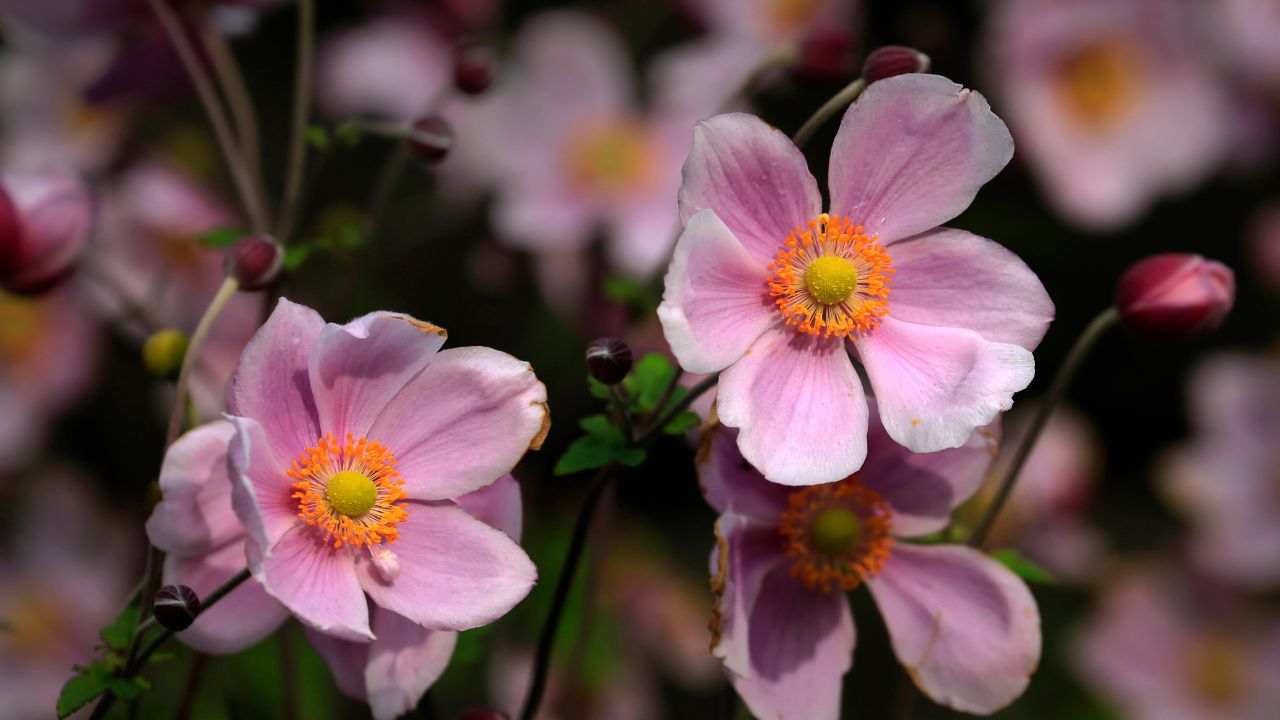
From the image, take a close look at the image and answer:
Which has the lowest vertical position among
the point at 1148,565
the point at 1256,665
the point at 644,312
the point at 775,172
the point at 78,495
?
the point at 1256,665

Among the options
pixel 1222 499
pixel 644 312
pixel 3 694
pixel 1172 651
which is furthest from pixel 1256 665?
pixel 3 694

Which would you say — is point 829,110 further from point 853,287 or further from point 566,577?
point 566,577

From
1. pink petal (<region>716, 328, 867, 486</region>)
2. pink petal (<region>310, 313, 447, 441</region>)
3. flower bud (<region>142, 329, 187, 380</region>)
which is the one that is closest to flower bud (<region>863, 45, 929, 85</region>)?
pink petal (<region>716, 328, 867, 486</region>)

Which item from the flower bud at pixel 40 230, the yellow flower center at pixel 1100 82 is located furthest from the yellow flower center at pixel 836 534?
the yellow flower center at pixel 1100 82

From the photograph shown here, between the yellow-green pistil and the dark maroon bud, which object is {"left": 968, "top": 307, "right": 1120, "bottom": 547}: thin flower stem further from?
the dark maroon bud

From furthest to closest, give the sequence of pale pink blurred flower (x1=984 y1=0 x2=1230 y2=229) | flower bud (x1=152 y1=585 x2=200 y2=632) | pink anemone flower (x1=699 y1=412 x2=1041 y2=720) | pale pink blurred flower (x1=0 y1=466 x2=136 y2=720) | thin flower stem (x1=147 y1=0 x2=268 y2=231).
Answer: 1. pale pink blurred flower (x1=984 y1=0 x2=1230 y2=229)
2. pale pink blurred flower (x1=0 y1=466 x2=136 y2=720)
3. thin flower stem (x1=147 y1=0 x2=268 y2=231)
4. pink anemone flower (x1=699 y1=412 x2=1041 y2=720)
5. flower bud (x1=152 y1=585 x2=200 y2=632)

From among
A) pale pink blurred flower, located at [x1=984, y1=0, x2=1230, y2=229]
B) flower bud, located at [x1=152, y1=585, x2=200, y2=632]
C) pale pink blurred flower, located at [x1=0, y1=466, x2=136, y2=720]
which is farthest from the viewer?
pale pink blurred flower, located at [x1=984, y1=0, x2=1230, y2=229]

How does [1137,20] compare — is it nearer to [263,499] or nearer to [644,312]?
[644,312]
